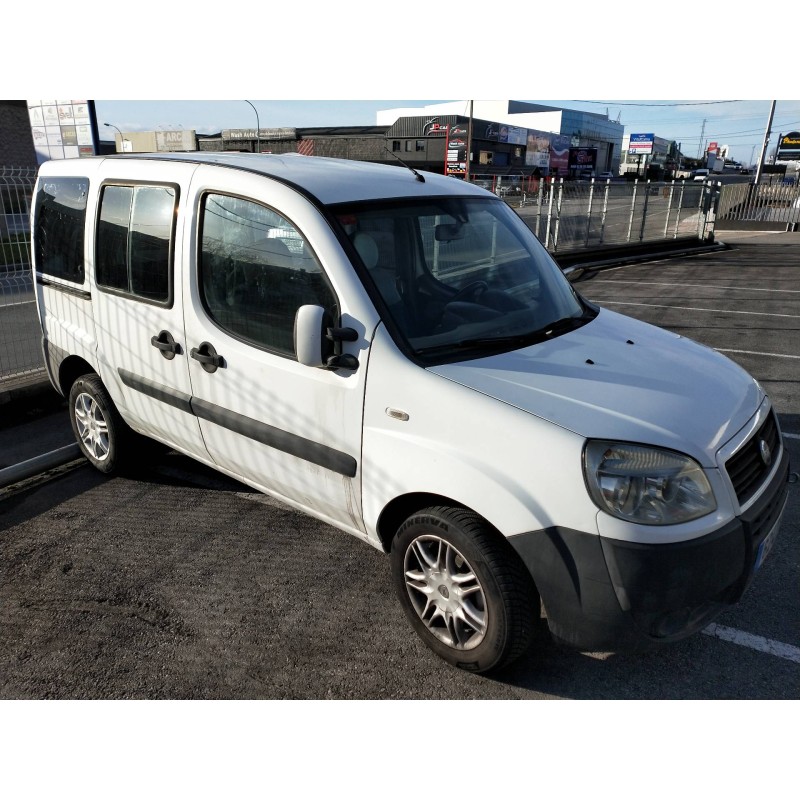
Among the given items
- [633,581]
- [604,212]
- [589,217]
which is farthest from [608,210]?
[633,581]

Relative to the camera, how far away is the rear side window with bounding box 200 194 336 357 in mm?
2896

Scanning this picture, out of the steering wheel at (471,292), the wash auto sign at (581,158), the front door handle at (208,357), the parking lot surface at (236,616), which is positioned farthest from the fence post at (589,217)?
the wash auto sign at (581,158)

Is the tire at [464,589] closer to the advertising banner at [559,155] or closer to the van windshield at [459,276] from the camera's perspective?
the van windshield at [459,276]

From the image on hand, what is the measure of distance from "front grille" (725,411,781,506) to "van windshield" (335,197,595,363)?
0.97 meters

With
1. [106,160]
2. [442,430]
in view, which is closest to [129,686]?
[442,430]

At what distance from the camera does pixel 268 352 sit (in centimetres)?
302

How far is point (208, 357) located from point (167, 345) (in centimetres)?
39

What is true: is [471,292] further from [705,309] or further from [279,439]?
[705,309]

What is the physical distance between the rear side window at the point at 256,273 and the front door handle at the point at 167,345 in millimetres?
329

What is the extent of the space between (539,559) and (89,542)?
275 centimetres

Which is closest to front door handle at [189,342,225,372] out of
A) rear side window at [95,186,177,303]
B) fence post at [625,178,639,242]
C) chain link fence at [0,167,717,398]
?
rear side window at [95,186,177,303]

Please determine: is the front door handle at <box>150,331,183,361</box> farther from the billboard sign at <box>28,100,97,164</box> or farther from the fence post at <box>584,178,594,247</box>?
the fence post at <box>584,178,594,247</box>

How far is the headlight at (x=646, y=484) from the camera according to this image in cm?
222

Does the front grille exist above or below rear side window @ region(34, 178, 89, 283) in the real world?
below
